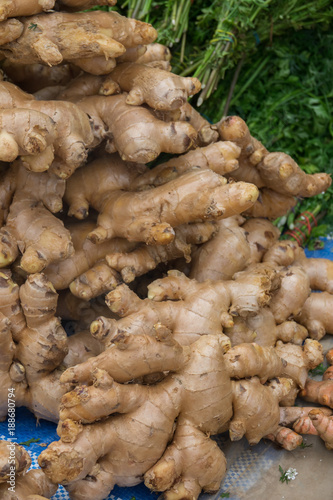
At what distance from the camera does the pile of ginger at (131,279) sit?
185cm

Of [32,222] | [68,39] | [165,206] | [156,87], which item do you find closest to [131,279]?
[165,206]

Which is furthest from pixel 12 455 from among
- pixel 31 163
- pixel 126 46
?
pixel 126 46

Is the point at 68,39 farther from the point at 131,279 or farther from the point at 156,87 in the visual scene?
the point at 131,279

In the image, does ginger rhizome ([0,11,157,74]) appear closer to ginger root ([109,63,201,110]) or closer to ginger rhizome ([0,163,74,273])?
ginger root ([109,63,201,110])

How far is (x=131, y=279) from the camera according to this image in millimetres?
2207

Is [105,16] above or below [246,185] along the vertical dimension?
above

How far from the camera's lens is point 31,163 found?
197cm

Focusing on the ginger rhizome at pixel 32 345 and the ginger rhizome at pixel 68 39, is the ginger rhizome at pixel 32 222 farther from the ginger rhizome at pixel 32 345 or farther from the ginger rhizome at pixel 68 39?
the ginger rhizome at pixel 68 39

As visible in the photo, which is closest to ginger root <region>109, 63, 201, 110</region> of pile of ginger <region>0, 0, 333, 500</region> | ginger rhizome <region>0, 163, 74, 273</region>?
pile of ginger <region>0, 0, 333, 500</region>

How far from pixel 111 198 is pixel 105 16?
669 mm

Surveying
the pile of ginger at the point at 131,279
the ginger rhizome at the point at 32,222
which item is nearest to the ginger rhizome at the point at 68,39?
the pile of ginger at the point at 131,279

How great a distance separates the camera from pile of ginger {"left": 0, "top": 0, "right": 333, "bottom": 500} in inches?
72.8

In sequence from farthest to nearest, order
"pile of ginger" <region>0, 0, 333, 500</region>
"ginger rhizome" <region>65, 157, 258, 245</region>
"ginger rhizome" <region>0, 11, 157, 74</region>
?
"ginger rhizome" <region>65, 157, 258, 245</region>, "ginger rhizome" <region>0, 11, 157, 74</region>, "pile of ginger" <region>0, 0, 333, 500</region>

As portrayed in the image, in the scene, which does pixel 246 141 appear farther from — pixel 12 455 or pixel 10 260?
pixel 12 455
